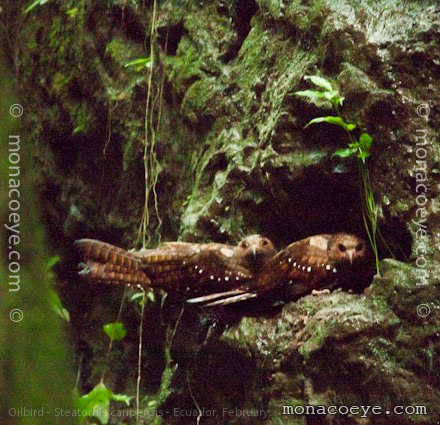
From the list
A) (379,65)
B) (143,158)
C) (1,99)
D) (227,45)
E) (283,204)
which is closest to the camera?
(1,99)

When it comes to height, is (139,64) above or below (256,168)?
above

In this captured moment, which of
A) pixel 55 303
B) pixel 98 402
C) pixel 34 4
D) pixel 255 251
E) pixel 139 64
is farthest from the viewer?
pixel 34 4

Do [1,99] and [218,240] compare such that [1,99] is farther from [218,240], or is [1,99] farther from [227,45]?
[227,45]

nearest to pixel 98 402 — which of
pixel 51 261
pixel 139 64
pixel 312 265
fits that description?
pixel 312 265

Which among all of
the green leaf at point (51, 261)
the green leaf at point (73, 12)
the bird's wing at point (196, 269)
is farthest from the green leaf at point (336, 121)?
the green leaf at point (73, 12)

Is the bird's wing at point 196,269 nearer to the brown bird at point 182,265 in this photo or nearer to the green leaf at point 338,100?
the brown bird at point 182,265

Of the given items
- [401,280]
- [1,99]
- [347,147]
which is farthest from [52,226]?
[1,99]

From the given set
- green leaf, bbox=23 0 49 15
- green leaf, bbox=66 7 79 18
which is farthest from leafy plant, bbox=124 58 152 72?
green leaf, bbox=23 0 49 15

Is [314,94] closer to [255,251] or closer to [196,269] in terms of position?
[255,251]
